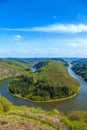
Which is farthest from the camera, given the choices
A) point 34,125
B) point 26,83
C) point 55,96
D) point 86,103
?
point 26,83

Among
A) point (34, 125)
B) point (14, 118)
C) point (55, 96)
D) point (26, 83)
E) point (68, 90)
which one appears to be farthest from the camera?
point (26, 83)

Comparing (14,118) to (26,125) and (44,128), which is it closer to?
(26,125)

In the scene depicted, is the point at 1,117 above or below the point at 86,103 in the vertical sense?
above

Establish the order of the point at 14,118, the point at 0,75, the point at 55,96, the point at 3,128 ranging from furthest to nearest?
the point at 0,75, the point at 55,96, the point at 14,118, the point at 3,128

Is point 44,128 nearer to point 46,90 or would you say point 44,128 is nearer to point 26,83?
point 46,90

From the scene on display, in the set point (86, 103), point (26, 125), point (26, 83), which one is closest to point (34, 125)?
point (26, 125)

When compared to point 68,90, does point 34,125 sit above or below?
above

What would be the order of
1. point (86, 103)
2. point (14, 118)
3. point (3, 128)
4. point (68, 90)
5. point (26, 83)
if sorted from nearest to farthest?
1. point (3, 128)
2. point (14, 118)
3. point (86, 103)
4. point (68, 90)
5. point (26, 83)

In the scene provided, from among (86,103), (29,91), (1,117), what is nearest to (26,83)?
(29,91)

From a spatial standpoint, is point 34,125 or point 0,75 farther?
point 0,75

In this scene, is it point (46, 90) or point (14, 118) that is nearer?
point (14, 118)
